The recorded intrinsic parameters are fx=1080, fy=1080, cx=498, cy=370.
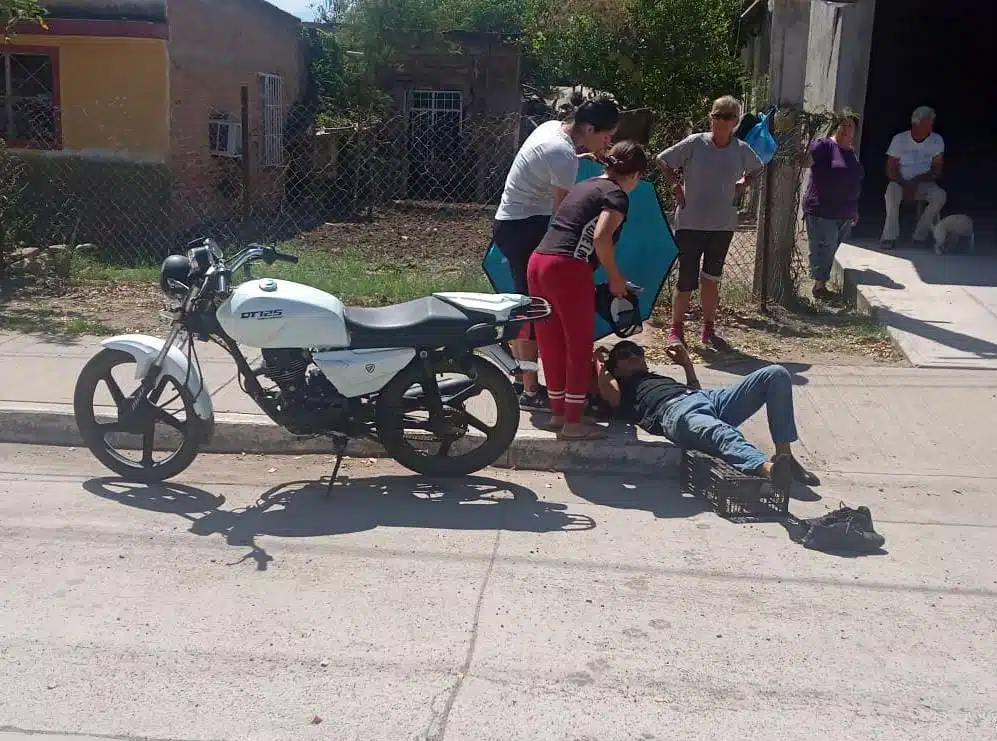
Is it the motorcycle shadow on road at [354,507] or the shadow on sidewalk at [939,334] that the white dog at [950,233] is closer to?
the shadow on sidewalk at [939,334]

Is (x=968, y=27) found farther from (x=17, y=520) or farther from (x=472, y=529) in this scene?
(x=17, y=520)

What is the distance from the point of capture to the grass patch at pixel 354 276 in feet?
32.6

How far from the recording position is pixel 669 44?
20.3m

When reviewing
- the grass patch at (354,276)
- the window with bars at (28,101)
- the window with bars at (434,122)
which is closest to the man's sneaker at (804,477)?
the grass patch at (354,276)

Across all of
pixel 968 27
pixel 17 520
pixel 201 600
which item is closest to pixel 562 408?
pixel 201 600

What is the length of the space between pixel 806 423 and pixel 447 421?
8.14 feet

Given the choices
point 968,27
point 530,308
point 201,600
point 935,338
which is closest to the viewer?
point 201,600

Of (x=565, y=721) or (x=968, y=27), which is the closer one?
(x=565, y=721)

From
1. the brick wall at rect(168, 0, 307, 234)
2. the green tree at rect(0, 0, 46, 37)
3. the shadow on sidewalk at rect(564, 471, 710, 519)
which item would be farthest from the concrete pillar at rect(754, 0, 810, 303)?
the brick wall at rect(168, 0, 307, 234)

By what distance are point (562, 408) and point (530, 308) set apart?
844mm

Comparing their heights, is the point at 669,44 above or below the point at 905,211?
above

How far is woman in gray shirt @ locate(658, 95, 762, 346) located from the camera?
7.94m

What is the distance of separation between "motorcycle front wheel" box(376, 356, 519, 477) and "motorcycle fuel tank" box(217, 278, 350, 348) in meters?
0.43

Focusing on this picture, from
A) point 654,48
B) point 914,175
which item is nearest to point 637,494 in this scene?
point 914,175
